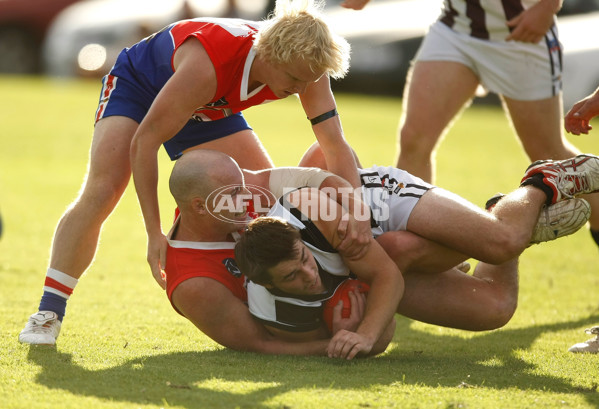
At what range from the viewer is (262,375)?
4.05 metres

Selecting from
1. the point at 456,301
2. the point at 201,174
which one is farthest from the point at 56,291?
the point at 456,301

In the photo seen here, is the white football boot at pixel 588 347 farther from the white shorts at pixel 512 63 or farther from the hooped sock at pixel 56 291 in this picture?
the hooped sock at pixel 56 291

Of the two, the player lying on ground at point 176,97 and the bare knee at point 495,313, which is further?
the bare knee at point 495,313

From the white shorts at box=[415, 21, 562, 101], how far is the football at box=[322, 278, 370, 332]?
1774mm

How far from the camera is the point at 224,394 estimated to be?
12.1 feet

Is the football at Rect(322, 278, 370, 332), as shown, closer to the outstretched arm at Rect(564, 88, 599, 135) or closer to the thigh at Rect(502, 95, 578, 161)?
the outstretched arm at Rect(564, 88, 599, 135)

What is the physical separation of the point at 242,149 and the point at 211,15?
14.0 meters

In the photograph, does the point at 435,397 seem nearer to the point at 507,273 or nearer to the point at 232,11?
the point at 507,273

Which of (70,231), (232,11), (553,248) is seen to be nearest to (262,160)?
A: (70,231)

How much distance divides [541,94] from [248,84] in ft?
6.54

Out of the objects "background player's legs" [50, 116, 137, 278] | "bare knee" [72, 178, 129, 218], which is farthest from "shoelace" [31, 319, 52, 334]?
"bare knee" [72, 178, 129, 218]

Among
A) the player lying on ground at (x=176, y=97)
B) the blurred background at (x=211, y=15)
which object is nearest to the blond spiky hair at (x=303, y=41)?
the player lying on ground at (x=176, y=97)

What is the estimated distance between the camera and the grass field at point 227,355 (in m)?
3.69

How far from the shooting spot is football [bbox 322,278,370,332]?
450cm
